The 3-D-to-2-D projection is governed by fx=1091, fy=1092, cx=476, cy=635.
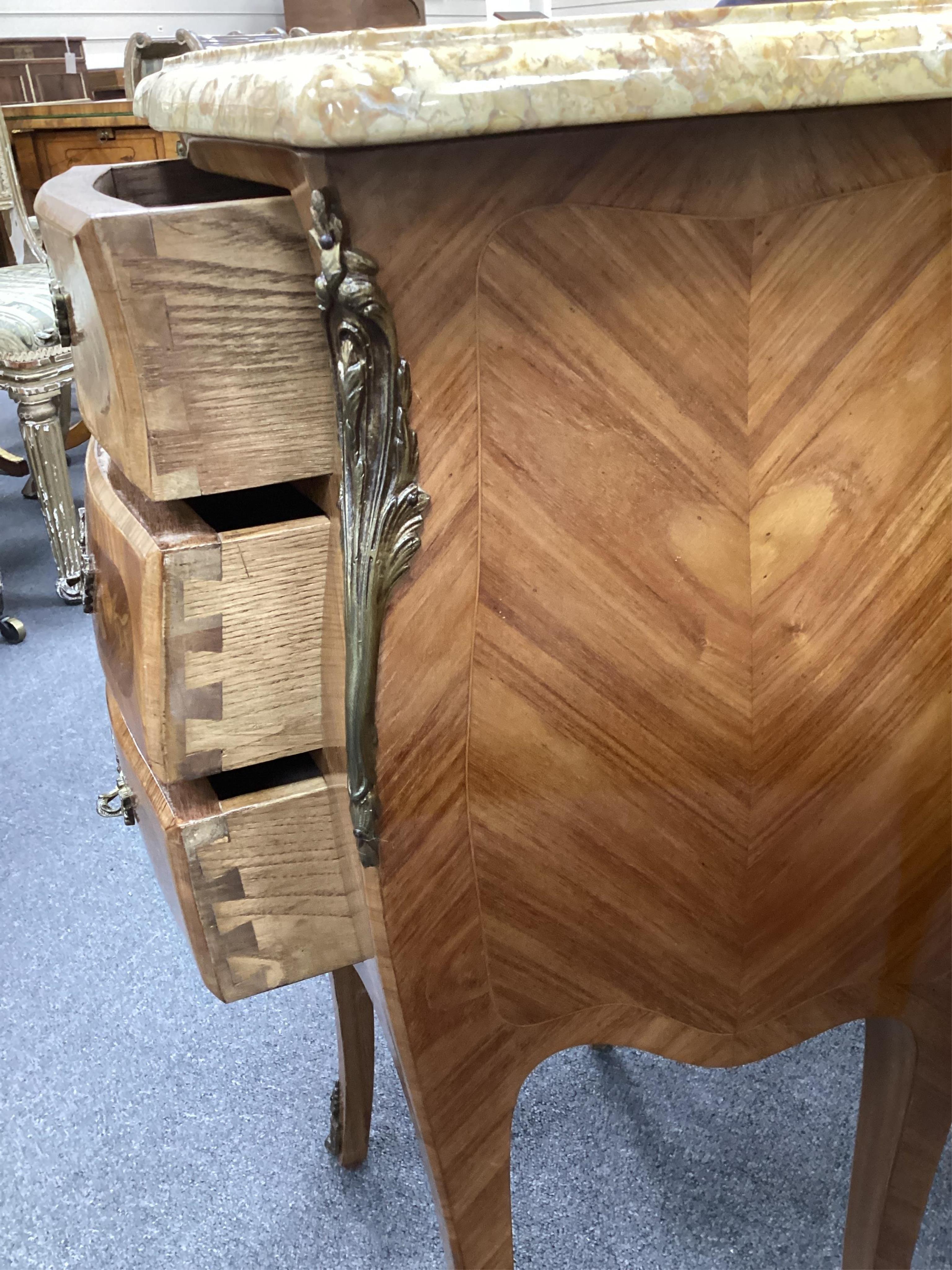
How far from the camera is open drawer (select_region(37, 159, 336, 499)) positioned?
1.33 ft

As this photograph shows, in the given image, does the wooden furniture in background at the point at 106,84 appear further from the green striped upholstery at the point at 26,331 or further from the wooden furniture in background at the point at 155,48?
the wooden furniture in background at the point at 155,48

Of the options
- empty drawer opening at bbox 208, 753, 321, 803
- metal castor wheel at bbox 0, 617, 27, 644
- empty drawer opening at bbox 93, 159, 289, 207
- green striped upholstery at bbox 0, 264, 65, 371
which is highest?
empty drawer opening at bbox 93, 159, 289, 207

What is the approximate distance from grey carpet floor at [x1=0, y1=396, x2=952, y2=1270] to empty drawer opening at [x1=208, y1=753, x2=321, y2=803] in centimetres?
49

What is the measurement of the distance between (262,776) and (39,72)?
3.16 meters

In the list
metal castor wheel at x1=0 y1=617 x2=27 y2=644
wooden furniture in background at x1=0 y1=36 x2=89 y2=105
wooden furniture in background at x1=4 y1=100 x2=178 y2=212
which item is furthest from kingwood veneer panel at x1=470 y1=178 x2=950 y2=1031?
wooden furniture in background at x1=0 y1=36 x2=89 y2=105

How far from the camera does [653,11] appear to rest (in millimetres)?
382

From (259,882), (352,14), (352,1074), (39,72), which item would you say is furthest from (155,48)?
(39,72)

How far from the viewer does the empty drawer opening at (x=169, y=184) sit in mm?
645

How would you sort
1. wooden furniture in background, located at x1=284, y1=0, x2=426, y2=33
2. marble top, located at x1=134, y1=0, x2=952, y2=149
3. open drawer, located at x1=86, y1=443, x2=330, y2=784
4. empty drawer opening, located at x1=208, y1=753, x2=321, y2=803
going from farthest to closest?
1. wooden furniture in background, located at x1=284, y1=0, x2=426, y2=33
2. empty drawer opening, located at x1=208, y1=753, x2=321, y2=803
3. open drawer, located at x1=86, y1=443, x2=330, y2=784
4. marble top, located at x1=134, y1=0, x2=952, y2=149

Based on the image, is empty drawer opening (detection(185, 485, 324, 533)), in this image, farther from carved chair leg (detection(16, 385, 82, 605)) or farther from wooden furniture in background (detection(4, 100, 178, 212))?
wooden furniture in background (detection(4, 100, 178, 212))

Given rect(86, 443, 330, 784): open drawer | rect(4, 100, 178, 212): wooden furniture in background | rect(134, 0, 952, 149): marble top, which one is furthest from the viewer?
rect(4, 100, 178, 212): wooden furniture in background

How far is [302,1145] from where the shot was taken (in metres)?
0.95

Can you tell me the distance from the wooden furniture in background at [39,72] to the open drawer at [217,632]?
9.87 feet

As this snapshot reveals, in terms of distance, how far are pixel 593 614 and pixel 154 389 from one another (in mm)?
195
